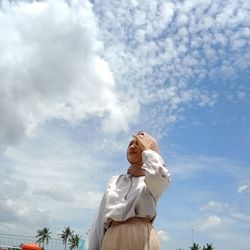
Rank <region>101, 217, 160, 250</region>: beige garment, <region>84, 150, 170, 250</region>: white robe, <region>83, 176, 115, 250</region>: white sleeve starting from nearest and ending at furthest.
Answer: <region>101, 217, 160, 250</region>: beige garment, <region>84, 150, 170, 250</region>: white robe, <region>83, 176, 115, 250</region>: white sleeve

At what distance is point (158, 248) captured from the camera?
12.5ft

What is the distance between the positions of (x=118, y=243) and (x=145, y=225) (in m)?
0.29

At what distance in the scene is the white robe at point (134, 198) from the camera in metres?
3.77

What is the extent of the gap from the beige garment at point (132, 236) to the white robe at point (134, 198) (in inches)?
2.5

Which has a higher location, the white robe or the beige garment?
the white robe

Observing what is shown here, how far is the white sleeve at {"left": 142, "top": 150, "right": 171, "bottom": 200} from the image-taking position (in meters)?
3.73

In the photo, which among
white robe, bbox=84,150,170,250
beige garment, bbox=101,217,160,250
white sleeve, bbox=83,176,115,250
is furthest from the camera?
white sleeve, bbox=83,176,115,250

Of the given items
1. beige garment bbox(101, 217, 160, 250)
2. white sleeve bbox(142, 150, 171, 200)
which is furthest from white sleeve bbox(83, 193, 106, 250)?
white sleeve bbox(142, 150, 171, 200)

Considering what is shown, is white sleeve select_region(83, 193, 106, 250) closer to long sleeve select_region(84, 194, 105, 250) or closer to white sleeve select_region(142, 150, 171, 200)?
long sleeve select_region(84, 194, 105, 250)

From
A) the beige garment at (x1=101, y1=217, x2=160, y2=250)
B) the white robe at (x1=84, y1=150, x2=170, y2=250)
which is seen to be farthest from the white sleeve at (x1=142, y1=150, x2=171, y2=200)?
the beige garment at (x1=101, y1=217, x2=160, y2=250)

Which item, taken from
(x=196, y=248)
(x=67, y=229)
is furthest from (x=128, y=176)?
(x=67, y=229)

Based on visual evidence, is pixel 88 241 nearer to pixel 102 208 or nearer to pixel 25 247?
pixel 102 208

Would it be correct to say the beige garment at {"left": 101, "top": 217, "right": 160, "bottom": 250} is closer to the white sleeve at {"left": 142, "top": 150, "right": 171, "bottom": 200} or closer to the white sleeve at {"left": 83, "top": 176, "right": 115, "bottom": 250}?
the white sleeve at {"left": 83, "top": 176, "right": 115, "bottom": 250}

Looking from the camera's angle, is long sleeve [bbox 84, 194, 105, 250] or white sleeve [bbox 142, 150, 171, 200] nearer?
white sleeve [bbox 142, 150, 171, 200]
